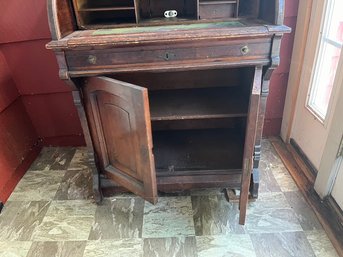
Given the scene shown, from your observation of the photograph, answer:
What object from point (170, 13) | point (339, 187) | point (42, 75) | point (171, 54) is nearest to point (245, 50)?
point (171, 54)

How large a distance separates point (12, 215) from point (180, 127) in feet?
3.79

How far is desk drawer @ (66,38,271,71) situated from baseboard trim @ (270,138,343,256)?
2.85 feet

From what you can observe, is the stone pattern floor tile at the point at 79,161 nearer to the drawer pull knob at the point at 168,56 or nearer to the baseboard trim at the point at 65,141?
the baseboard trim at the point at 65,141

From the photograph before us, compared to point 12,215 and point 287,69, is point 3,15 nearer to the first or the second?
point 12,215

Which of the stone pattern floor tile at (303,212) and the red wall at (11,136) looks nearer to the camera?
the stone pattern floor tile at (303,212)

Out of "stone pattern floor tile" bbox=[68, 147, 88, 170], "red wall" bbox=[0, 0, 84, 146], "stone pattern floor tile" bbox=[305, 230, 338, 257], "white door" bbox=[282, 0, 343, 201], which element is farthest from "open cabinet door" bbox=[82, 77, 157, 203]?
"white door" bbox=[282, 0, 343, 201]

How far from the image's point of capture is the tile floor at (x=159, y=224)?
4.36 ft

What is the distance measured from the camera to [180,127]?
189 centimetres

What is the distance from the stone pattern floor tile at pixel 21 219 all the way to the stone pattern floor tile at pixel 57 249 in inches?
3.6

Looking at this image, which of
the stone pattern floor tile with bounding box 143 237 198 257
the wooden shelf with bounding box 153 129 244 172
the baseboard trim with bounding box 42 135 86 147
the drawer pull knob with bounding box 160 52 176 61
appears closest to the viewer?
the drawer pull knob with bounding box 160 52 176 61

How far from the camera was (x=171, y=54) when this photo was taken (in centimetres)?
120

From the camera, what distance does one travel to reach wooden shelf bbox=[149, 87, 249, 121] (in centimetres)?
139

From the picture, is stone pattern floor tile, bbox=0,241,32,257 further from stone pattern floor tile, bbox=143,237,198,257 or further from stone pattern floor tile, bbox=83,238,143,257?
stone pattern floor tile, bbox=143,237,198,257

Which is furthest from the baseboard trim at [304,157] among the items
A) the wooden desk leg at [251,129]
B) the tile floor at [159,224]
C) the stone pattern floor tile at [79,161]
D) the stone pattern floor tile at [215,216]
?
the stone pattern floor tile at [79,161]
